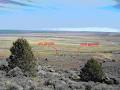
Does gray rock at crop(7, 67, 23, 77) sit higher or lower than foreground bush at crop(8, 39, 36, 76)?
lower

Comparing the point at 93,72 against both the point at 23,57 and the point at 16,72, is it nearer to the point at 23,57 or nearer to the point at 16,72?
the point at 16,72

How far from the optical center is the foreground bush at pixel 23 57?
4231cm

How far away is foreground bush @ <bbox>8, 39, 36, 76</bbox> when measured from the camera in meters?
42.3

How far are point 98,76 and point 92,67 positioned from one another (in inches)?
38.2

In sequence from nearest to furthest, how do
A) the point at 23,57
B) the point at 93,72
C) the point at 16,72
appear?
the point at 16,72 → the point at 93,72 → the point at 23,57

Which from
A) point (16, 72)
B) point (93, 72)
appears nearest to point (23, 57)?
point (16, 72)

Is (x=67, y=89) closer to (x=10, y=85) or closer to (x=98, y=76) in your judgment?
(x=10, y=85)

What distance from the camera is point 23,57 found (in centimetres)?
4300

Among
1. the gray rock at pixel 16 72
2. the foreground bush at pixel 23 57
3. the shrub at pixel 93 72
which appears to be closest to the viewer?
the gray rock at pixel 16 72

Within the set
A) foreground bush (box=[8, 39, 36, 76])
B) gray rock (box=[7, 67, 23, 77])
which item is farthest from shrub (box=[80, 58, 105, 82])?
gray rock (box=[7, 67, 23, 77])

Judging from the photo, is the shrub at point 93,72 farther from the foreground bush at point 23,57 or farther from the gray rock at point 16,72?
the gray rock at point 16,72

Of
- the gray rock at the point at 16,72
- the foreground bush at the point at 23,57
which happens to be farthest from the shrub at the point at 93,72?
the gray rock at the point at 16,72

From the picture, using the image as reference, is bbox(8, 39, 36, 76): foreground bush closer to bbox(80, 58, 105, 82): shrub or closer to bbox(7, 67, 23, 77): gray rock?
bbox(7, 67, 23, 77): gray rock

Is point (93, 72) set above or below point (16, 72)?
below
